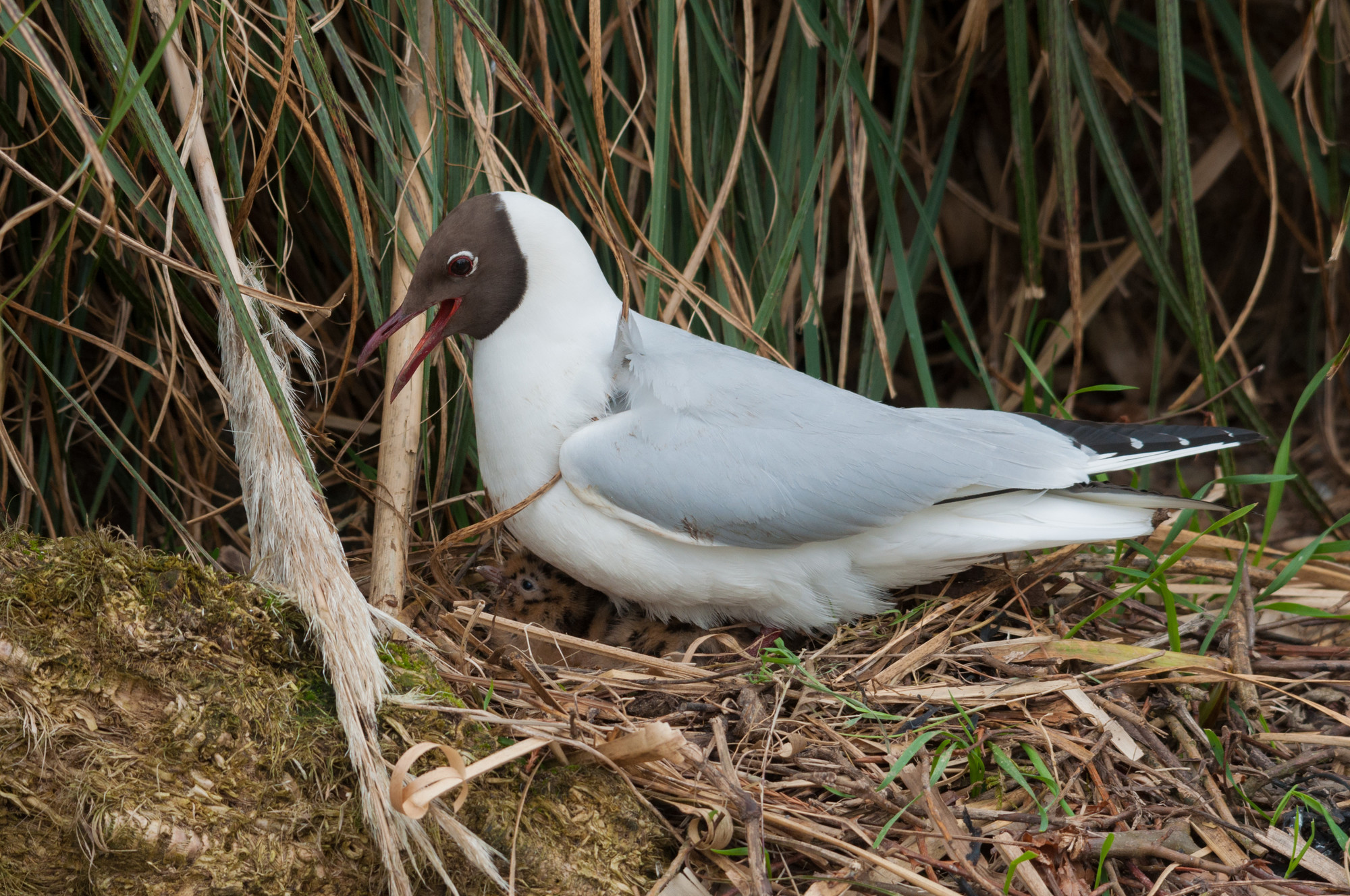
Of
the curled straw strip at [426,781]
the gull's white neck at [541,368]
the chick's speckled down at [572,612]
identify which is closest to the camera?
the curled straw strip at [426,781]

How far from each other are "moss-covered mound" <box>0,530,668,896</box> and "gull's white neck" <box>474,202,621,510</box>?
65 cm

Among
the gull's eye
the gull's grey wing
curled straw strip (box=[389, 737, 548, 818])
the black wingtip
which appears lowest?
the black wingtip

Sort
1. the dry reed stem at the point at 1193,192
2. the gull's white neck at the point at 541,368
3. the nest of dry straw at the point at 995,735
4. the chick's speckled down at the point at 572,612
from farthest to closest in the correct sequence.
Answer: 1. the dry reed stem at the point at 1193,192
2. the chick's speckled down at the point at 572,612
3. the gull's white neck at the point at 541,368
4. the nest of dry straw at the point at 995,735

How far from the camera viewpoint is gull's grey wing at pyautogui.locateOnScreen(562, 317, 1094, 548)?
2.09 meters

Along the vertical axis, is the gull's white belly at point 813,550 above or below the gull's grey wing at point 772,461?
below

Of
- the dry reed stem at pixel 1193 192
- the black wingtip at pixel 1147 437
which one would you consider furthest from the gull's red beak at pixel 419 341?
the dry reed stem at pixel 1193 192

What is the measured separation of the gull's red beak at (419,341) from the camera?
2105mm

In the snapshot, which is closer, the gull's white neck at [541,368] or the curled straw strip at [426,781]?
the curled straw strip at [426,781]

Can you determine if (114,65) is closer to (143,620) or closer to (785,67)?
(143,620)

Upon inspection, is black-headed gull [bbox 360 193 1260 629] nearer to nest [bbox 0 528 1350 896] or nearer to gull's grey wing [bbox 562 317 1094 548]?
gull's grey wing [bbox 562 317 1094 548]

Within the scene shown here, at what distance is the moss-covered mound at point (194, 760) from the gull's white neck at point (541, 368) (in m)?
0.65

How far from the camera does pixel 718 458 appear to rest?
2.12m

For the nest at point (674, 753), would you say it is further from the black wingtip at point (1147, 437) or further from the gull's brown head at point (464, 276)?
the gull's brown head at point (464, 276)

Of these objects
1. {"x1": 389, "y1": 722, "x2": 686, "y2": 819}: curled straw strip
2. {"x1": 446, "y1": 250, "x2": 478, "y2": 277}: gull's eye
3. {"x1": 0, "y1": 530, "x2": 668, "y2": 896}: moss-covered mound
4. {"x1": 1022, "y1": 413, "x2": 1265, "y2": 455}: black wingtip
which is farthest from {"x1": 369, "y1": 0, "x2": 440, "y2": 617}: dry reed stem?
{"x1": 1022, "y1": 413, "x2": 1265, "y2": 455}: black wingtip
